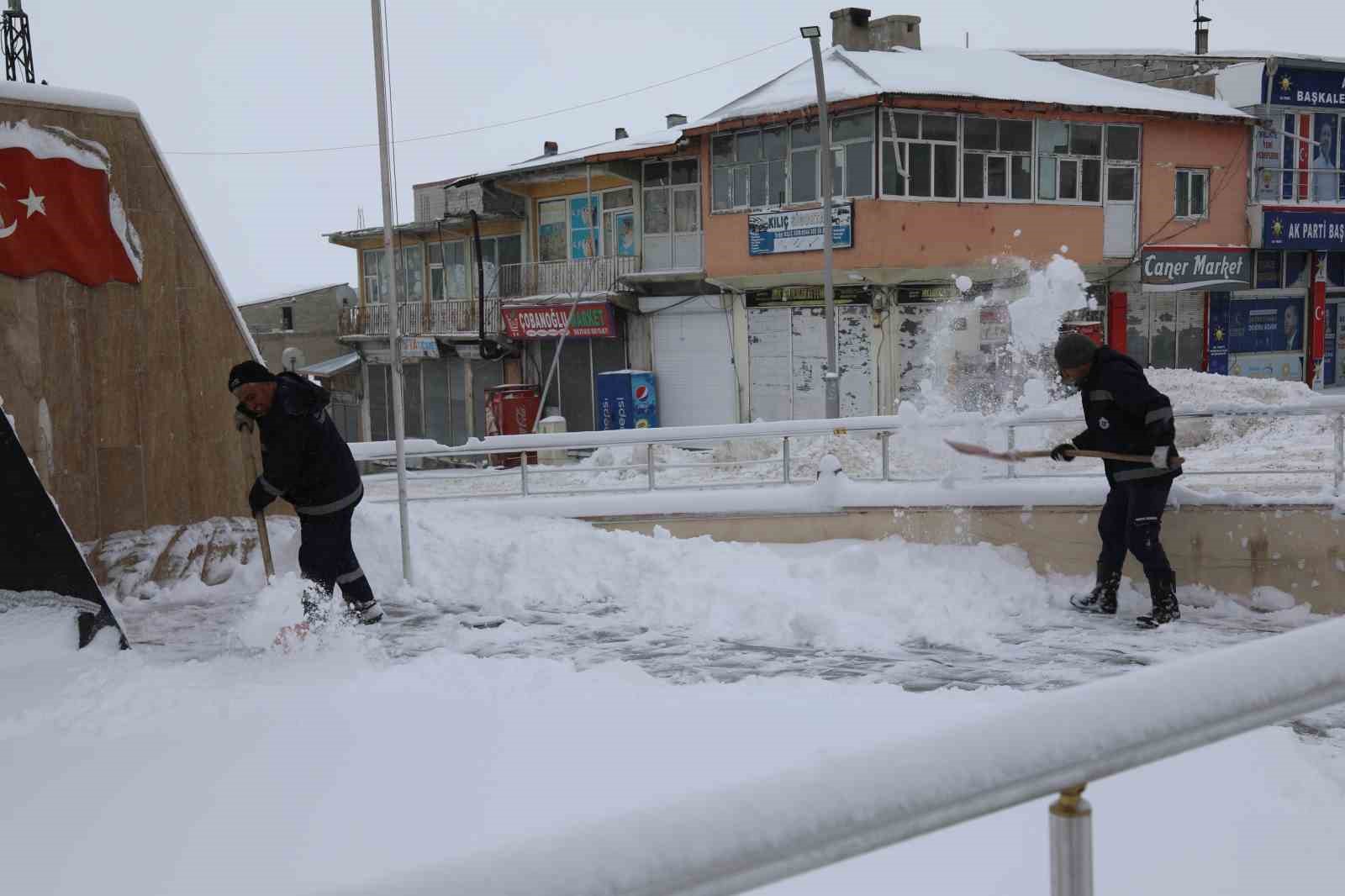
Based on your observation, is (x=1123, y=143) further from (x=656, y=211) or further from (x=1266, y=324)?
(x=656, y=211)

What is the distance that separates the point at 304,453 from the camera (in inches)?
267

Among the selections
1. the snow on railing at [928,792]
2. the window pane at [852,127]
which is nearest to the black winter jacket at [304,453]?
→ the snow on railing at [928,792]

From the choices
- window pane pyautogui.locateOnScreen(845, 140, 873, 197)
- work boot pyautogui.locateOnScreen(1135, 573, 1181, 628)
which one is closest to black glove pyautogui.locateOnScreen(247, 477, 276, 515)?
work boot pyautogui.locateOnScreen(1135, 573, 1181, 628)

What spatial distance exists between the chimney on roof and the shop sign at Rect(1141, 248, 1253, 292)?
7.91 m

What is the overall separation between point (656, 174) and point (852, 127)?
6.29 metres

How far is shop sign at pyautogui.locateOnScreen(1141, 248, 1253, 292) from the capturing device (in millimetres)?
24859

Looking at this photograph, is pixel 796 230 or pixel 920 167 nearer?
pixel 920 167

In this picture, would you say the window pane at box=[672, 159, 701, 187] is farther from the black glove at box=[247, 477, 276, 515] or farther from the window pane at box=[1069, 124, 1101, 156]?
the black glove at box=[247, 477, 276, 515]

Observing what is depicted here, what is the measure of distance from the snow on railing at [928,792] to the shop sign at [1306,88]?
2914 centimetres

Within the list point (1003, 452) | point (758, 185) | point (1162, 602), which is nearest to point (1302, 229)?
point (758, 185)

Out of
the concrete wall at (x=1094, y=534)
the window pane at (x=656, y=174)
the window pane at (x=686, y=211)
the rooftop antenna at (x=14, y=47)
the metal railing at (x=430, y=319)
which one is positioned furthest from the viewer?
the metal railing at (x=430, y=319)

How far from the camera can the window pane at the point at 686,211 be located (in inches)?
1051

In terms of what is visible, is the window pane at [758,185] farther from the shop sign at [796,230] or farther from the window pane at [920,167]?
the window pane at [920,167]

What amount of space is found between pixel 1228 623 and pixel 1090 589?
3.09ft
